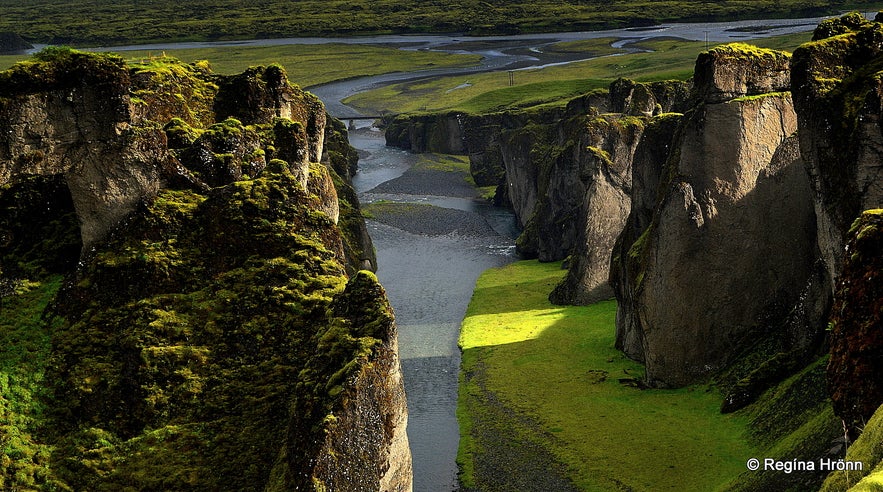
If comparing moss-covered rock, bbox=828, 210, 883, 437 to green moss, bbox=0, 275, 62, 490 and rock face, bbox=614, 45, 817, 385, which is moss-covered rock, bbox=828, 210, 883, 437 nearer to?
green moss, bbox=0, 275, 62, 490

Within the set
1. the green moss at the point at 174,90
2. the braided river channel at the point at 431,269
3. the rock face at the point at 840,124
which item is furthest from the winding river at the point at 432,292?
the rock face at the point at 840,124

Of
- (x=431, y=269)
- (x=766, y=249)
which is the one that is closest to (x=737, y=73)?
(x=766, y=249)

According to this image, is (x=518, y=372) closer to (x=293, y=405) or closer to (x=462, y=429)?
(x=462, y=429)

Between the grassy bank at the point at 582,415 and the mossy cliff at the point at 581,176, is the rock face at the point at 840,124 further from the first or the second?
the mossy cliff at the point at 581,176

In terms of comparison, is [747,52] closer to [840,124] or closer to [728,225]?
[728,225]

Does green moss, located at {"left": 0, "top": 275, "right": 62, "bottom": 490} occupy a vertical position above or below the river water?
above

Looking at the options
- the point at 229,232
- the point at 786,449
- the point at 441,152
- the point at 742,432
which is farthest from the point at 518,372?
the point at 441,152

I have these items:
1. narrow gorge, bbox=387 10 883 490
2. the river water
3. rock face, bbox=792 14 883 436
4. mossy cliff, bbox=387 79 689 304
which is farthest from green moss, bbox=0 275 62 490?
mossy cliff, bbox=387 79 689 304
